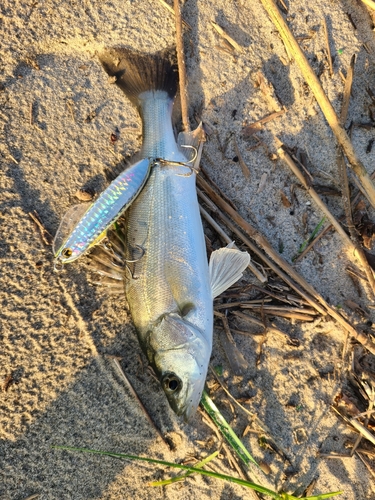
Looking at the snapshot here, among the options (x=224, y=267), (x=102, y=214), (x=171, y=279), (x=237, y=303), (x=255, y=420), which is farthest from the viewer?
(x=237, y=303)

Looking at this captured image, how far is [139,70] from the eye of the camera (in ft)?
11.2

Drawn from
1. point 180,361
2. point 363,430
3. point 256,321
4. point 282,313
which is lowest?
point 363,430

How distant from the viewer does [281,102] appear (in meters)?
3.70

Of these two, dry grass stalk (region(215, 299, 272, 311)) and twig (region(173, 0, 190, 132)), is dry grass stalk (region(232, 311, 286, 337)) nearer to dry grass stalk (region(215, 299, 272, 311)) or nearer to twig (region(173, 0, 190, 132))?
dry grass stalk (region(215, 299, 272, 311))

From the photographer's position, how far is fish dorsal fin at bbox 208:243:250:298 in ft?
10.4

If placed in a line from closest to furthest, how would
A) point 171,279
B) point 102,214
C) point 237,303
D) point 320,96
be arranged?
point 102,214 < point 171,279 < point 237,303 < point 320,96

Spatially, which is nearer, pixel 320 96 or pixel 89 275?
pixel 89 275

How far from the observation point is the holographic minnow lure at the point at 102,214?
111 inches

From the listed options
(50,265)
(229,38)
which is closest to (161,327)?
(50,265)

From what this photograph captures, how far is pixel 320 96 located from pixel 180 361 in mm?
2477

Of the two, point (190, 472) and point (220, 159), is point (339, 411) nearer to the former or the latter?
point (190, 472)

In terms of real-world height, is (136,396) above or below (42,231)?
below

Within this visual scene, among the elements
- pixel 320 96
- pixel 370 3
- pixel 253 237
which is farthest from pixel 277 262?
pixel 370 3

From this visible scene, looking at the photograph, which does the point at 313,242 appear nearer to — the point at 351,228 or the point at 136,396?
the point at 351,228
